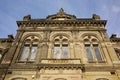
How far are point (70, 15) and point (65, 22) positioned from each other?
3.40 meters

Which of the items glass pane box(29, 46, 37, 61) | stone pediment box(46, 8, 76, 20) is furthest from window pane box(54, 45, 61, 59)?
stone pediment box(46, 8, 76, 20)

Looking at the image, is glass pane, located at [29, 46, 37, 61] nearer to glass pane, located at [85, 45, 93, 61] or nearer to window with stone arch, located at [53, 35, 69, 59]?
window with stone arch, located at [53, 35, 69, 59]

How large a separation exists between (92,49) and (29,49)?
784cm

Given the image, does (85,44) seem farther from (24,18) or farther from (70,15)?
(24,18)

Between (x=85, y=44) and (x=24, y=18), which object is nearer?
(x=85, y=44)

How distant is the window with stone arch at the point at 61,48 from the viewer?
18312 millimetres

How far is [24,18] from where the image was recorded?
2331 cm

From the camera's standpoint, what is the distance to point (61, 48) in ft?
63.1

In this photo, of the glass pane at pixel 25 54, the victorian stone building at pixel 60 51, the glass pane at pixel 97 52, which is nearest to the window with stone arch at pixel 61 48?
the victorian stone building at pixel 60 51

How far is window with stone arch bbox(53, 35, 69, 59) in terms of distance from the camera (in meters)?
18.3

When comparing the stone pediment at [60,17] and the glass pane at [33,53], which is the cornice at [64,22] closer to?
the stone pediment at [60,17]

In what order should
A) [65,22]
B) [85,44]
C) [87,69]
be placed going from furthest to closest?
[65,22]
[85,44]
[87,69]

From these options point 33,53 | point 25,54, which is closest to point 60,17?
point 33,53

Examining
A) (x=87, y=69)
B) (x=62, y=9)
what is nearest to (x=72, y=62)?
(x=87, y=69)
